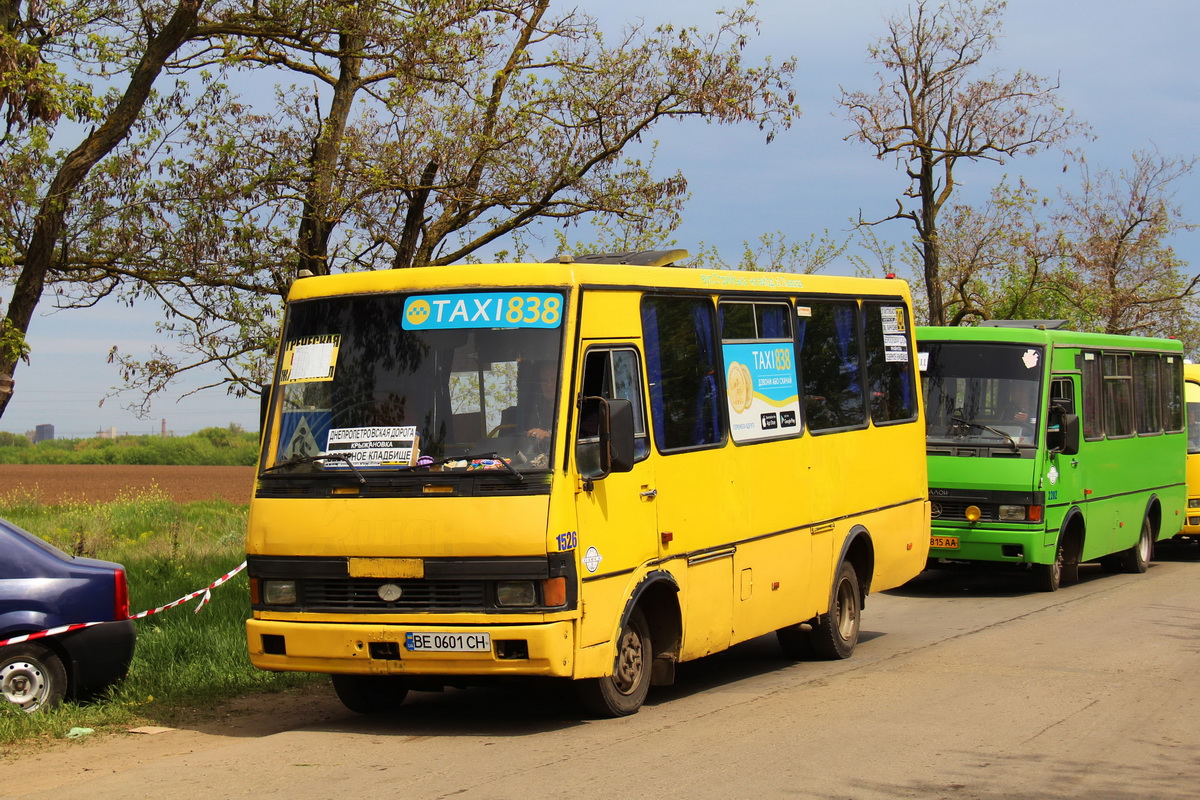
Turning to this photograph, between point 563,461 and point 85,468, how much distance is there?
→ 5984 cm

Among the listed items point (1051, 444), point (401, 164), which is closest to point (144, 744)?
point (401, 164)

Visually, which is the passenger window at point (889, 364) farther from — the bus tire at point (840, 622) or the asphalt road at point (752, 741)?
the asphalt road at point (752, 741)

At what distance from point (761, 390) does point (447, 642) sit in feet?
12.1

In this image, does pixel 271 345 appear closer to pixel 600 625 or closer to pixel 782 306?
pixel 782 306

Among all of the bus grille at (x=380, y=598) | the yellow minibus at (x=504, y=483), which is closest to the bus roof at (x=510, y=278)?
the yellow minibus at (x=504, y=483)

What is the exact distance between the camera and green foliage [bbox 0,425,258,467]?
75.8 m

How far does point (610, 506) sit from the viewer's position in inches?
345

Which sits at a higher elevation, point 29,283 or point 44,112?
point 44,112

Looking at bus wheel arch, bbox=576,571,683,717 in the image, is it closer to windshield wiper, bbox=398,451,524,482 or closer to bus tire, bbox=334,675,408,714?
windshield wiper, bbox=398,451,524,482

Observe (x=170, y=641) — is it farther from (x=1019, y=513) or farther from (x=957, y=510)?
(x=1019, y=513)

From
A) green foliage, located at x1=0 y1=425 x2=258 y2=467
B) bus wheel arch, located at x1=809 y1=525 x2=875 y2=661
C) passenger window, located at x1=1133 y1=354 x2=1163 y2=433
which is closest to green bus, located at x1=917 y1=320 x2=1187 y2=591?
passenger window, located at x1=1133 y1=354 x2=1163 y2=433

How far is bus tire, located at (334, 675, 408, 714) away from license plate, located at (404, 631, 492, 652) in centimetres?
105

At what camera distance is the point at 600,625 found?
8555 mm

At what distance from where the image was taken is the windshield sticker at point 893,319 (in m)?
13.2
